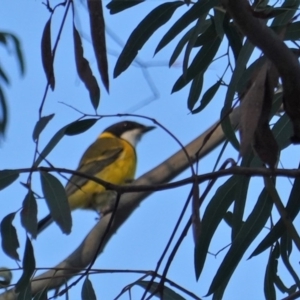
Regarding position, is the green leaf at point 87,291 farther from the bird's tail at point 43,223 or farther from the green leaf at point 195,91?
the bird's tail at point 43,223

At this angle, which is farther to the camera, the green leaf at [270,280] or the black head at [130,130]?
the black head at [130,130]

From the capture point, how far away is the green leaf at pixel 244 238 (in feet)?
4.42

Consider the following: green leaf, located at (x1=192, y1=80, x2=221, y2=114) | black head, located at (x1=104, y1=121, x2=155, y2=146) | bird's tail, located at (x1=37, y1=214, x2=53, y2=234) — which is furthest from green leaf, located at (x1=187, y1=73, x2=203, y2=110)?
black head, located at (x1=104, y1=121, x2=155, y2=146)

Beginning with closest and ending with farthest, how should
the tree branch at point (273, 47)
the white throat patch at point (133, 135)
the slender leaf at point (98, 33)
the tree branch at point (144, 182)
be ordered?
the tree branch at point (273, 47) < the slender leaf at point (98, 33) < the tree branch at point (144, 182) < the white throat patch at point (133, 135)

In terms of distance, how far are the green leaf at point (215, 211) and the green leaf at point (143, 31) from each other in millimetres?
256

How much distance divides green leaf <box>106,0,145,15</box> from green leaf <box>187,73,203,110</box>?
0.90ft

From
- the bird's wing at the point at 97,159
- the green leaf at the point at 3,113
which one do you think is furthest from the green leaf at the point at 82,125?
the bird's wing at the point at 97,159

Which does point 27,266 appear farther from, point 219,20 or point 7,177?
point 219,20

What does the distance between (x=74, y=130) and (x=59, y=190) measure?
0.11m

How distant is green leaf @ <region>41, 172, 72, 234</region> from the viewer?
1420 millimetres

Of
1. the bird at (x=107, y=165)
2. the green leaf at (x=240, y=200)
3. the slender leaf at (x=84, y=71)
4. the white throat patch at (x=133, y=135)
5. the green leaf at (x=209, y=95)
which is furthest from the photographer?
the white throat patch at (x=133, y=135)

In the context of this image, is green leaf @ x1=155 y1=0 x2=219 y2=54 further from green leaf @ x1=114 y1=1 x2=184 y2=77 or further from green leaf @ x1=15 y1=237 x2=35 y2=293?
green leaf @ x1=15 y1=237 x2=35 y2=293

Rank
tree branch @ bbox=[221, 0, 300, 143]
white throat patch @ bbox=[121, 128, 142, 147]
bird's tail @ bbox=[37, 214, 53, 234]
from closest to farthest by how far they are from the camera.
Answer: tree branch @ bbox=[221, 0, 300, 143], bird's tail @ bbox=[37, 214, 53, 234], white throat patch @ bbox=[121, 128, 142, 147]

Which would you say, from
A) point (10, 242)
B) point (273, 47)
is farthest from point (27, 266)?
point (273, 47)
